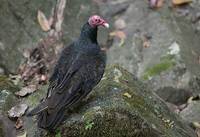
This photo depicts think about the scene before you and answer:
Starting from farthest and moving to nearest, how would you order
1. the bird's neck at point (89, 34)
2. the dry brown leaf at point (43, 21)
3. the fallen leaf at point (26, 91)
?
the dry brown leaf at point (43, 21)
the fallen leaf at point (26, 91)
the bird's neck at point (89, 34)

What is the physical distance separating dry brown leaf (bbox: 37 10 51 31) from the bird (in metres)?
3.07

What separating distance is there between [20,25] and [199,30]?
3.34 metres

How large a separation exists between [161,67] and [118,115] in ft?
10.2

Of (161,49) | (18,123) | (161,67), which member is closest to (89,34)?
(18,123)

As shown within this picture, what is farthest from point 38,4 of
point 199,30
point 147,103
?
point 147,103

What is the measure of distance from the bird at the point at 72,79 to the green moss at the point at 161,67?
2.43 metres

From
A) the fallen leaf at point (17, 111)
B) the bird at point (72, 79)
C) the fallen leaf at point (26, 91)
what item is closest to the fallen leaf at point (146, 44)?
the fallen leaf at point (26, 91)

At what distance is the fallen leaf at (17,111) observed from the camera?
683 centimetres

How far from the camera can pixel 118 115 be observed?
5992mm

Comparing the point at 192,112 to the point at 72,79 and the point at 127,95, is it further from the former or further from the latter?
the point at 72,79

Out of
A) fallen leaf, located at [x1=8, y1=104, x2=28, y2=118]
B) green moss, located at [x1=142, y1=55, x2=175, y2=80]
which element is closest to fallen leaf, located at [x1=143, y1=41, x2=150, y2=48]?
green moss, located at [x1=142, y1=55, x2=175, y2=80]

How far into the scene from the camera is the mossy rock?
590 centimetres

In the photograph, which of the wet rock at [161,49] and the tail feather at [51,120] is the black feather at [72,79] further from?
the wet rock at [161,49]

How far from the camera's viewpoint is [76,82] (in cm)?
609
